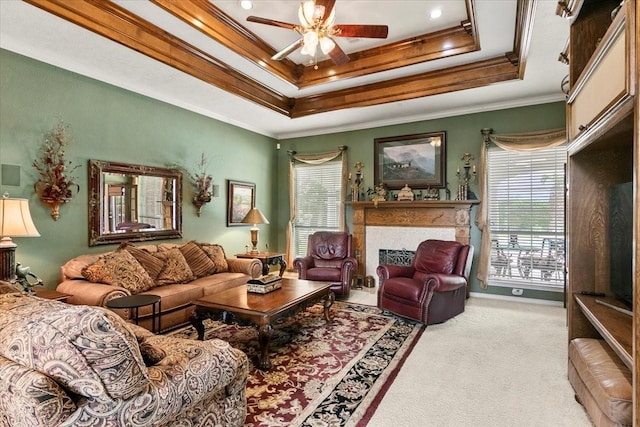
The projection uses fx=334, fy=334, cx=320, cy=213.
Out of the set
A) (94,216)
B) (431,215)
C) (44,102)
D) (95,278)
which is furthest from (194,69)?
(431,215)

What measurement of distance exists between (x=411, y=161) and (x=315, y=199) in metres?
2.10

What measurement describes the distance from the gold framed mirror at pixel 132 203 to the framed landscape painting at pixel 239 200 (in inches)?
42.3

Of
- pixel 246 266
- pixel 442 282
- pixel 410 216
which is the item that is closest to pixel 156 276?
pixel 246 266

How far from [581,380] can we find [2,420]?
320cm

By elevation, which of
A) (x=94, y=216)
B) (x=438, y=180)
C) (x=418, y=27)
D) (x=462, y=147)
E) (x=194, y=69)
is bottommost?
(x=94, y=216)

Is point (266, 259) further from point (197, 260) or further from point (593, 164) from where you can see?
point (593, 164)

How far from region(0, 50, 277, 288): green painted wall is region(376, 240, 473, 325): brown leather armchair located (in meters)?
3.13

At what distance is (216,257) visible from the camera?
4.92 m

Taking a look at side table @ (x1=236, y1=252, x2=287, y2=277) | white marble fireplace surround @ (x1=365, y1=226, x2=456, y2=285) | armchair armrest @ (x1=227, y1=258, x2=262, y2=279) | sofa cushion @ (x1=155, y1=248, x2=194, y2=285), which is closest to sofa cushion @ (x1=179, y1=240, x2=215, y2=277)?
sofa cushion @ (x1=155, y1=248, x2=194, y2=285)

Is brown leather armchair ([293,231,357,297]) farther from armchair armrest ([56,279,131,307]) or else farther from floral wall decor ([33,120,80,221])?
floral wall decor ([33,120,80,221])

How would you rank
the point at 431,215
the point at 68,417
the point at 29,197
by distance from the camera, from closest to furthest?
the point at 68,417 < the point at 29,197 < the point at 431,215

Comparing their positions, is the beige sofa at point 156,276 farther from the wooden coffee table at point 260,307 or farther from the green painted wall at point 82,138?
the wooden coffee table at point 260,307

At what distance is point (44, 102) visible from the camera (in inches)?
142

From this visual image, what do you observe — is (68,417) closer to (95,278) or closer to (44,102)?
(95,278)
